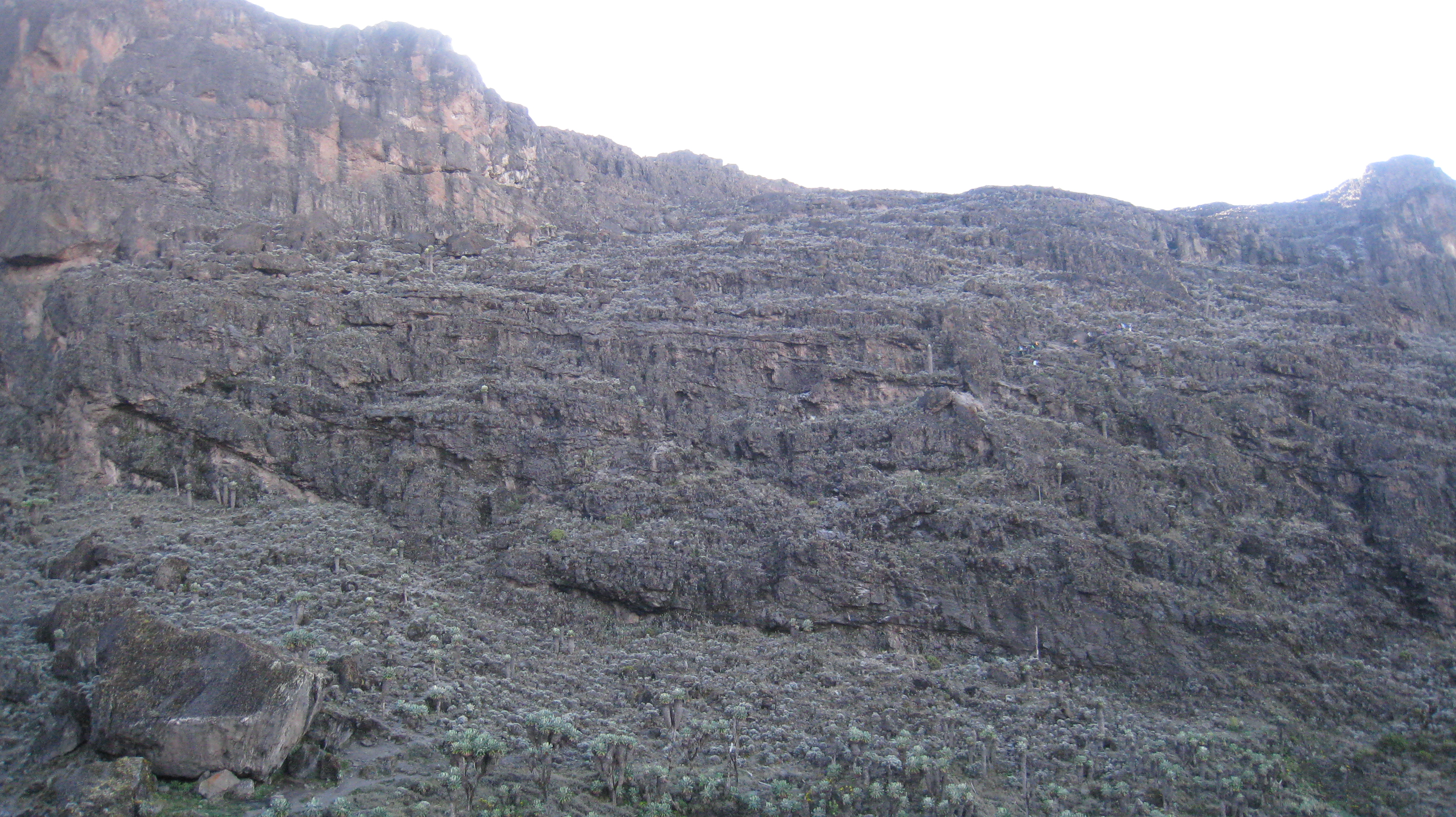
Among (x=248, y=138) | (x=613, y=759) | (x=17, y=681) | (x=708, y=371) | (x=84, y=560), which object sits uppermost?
(x=248, y=138)

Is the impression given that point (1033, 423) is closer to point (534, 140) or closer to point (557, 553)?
point (557, 553)

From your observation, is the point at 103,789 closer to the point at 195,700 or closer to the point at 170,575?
the point at 195,700

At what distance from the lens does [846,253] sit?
1549 inches

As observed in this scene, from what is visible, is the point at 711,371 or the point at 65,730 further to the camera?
the point at 711,371

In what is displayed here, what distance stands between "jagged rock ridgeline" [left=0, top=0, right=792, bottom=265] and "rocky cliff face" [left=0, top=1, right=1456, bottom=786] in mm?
154

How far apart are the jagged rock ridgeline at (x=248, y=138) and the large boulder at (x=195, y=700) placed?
18404mm

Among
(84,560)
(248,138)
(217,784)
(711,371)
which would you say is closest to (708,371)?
(711,371)

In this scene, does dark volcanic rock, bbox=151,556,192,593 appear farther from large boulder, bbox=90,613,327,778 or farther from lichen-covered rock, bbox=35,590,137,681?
large boulder, bbox=90,613,327,778

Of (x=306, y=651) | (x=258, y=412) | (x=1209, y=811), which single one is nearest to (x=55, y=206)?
(x=258, y=412)

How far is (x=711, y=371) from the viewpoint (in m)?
31.3

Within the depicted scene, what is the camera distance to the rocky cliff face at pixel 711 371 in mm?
24234

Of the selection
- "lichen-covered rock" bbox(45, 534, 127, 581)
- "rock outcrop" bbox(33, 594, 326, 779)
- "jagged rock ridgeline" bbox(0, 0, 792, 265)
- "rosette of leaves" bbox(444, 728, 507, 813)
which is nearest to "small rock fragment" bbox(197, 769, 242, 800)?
"rock outcrop" bbox(33, 594, 326, 779)

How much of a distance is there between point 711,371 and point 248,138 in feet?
69.3

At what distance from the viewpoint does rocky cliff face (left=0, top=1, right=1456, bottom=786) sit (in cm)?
2423
